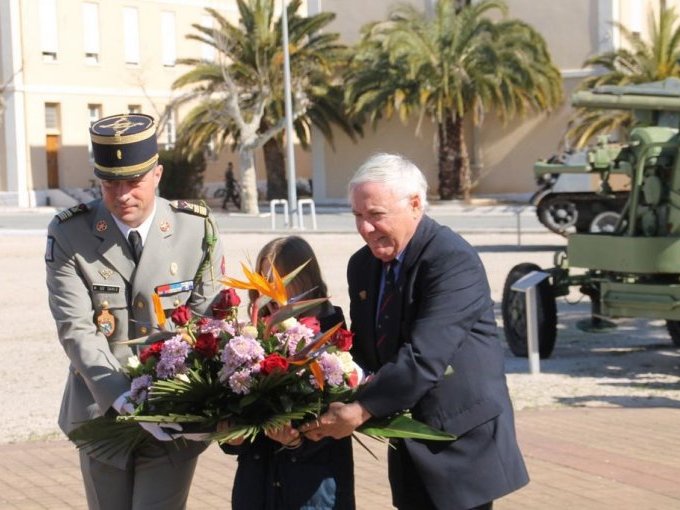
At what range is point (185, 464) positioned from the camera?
4320 millimetres

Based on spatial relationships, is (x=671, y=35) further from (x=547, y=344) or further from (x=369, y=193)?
(x=369, y=193)

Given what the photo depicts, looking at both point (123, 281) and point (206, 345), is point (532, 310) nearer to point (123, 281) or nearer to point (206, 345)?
point (123, 281)

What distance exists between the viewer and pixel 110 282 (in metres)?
4.33

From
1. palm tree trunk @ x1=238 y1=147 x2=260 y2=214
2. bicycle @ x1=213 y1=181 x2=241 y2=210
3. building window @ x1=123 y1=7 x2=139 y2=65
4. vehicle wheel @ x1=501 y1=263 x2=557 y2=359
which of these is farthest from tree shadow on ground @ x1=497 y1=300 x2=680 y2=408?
building window @ x1=123 y1=7 x2=139 y2=65

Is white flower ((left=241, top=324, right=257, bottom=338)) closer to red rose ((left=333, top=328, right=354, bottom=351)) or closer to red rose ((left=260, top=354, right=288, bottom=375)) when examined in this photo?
red rose ((left=260, top=354, right=288, bottom=375))

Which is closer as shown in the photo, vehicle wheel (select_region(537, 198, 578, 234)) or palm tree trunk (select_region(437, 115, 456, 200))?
vehicle wheel (select_region(537, 198, 578, 234))

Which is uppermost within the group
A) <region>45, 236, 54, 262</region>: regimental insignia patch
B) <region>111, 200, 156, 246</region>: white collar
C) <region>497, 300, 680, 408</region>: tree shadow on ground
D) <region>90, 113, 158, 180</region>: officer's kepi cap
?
<region>90, 113, 158, 180</region>: officer's kepi cap

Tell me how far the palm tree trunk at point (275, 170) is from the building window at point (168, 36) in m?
8.90

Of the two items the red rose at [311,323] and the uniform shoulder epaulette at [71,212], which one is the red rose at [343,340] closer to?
the red rose at [311,323]

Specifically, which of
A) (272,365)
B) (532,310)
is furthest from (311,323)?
(532,310)

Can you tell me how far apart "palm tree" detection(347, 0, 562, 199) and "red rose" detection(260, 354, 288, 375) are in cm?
3651

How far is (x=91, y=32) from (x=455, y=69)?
18475 millimetres

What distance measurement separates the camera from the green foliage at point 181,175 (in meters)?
50.1

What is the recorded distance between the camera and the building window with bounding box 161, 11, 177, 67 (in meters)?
55.1
